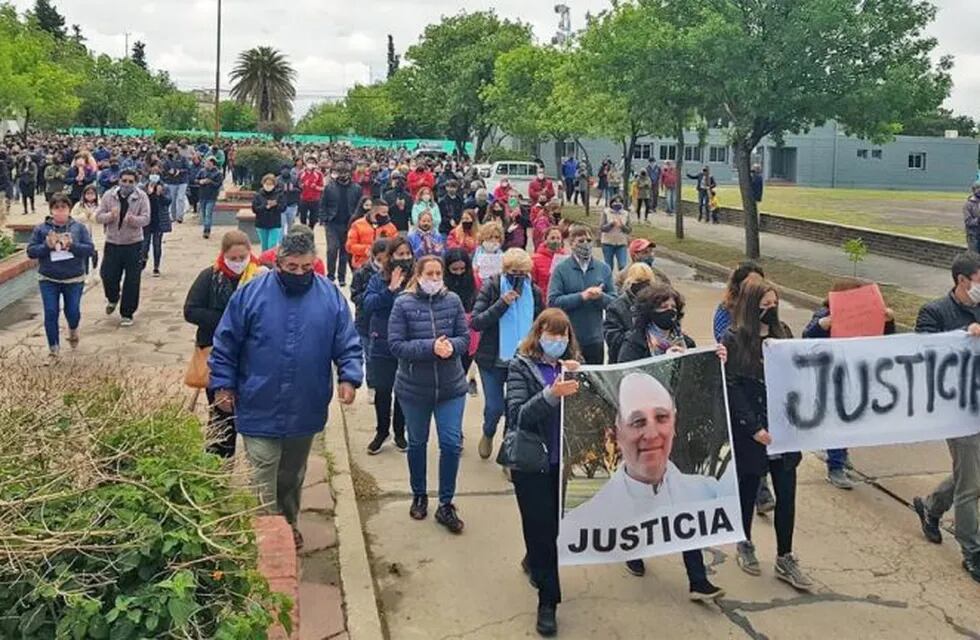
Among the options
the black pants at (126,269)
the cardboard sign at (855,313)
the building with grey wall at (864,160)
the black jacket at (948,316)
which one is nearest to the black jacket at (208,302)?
the cardboard sign at (855,313)

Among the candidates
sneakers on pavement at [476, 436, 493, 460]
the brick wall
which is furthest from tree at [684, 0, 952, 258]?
sneakers on pavement at [476, 436, 493, 460]

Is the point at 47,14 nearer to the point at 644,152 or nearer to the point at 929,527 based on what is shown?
the point at 644,152

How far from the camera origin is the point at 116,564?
283 centimetres

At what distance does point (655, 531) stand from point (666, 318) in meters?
1.20

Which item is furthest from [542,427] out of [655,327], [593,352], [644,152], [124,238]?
[644,152]

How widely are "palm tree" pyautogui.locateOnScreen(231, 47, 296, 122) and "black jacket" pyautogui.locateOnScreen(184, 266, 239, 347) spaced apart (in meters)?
87.6

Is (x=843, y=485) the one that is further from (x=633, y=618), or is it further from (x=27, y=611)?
(x=27, y=611)

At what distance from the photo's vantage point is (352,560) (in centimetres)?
542

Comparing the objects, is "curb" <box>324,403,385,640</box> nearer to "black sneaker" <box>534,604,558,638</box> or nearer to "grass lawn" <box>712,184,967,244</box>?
"black sneaker" <box>534,604,558,638</box>

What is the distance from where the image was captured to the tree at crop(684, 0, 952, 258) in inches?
630

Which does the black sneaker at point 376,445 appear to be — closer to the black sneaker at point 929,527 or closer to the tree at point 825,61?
the black sneaker at point 929,527

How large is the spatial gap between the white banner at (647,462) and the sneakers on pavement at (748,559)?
1.47 ft

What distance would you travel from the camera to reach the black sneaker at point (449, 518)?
595 cm

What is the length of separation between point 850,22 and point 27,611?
1614cm
